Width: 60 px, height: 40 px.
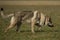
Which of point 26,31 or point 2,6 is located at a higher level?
point 2,6

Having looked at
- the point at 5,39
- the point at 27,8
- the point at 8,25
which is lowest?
the point at 5,39

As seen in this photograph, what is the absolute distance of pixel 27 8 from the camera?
1737 millimetres

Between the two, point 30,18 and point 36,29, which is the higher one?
point 30,18

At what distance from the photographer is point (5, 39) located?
5.46 feet

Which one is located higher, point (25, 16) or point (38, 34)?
point (25, 16)

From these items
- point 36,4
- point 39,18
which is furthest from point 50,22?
point 36,4

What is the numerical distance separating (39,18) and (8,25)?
1.14 feet

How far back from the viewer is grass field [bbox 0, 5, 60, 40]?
1682 mm

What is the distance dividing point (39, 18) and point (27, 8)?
0.57ft

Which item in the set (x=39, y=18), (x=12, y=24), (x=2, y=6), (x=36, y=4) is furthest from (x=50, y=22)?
(x=2, y=6)

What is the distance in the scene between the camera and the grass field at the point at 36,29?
1682 mm

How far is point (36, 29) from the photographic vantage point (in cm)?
173

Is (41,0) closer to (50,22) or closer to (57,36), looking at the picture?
(50,22)

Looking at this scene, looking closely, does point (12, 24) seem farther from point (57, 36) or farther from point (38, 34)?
point (57, 36)
